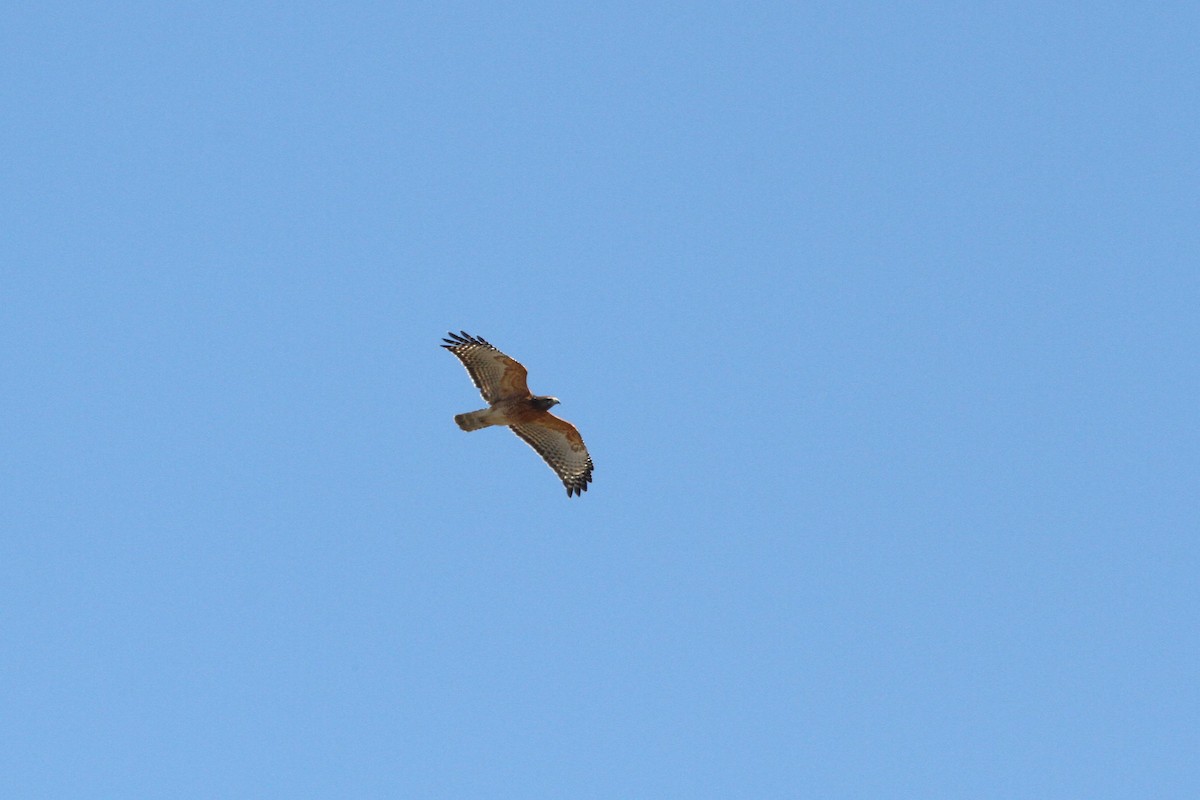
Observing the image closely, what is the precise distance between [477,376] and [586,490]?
2.98m

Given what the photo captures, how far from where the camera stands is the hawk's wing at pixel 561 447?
25.9 m

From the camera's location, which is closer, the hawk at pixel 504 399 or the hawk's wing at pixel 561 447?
the hawk at pixel 504 399

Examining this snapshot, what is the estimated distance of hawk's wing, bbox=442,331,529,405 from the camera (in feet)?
81.0

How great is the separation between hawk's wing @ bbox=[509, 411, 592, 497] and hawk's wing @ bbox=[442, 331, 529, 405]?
691 millimetres

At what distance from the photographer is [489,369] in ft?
81.7

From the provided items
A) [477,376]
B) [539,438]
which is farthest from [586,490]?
[477,376]

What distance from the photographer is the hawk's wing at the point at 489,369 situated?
2470 centimetres

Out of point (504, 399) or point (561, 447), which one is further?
point (561, 447)

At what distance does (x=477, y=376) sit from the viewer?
25.0m

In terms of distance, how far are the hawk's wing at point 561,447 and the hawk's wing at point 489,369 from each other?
69 centimetres

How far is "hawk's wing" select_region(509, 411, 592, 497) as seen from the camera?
84.8 ft

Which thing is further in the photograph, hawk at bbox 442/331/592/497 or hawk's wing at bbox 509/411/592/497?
hawk's wing at bbox 509/411/592/497

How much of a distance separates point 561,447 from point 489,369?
219cm

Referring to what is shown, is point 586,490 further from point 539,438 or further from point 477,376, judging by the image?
point 477,376
